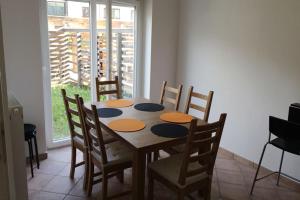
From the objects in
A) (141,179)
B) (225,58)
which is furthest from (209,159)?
(225,58)

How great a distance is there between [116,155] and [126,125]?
0.30 metres

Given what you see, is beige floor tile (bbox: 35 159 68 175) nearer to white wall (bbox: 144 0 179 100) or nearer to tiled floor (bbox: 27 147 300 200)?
tiled floor (bbox: 27 147 300 200)

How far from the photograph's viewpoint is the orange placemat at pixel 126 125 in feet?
7.62

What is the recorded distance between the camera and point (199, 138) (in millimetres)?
2084

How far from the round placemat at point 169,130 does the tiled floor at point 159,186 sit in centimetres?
73

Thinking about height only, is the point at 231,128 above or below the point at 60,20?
below

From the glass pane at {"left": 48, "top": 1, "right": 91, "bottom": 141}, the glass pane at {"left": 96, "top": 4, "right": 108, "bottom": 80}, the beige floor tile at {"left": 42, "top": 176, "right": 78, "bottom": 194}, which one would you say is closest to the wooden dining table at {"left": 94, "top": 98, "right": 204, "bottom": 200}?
the beige floor tile at {"left": 42, "top": 176, "right": 78, "bottom": 194}

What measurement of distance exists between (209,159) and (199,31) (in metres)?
2.26

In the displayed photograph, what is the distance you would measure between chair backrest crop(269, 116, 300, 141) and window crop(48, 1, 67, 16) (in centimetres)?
264

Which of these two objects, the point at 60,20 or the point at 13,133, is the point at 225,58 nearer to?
the point at 60,20

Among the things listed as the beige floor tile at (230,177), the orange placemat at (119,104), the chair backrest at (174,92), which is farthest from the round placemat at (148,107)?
the beige floor tile at (230,177)

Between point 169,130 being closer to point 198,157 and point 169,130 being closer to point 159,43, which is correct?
point 198,157

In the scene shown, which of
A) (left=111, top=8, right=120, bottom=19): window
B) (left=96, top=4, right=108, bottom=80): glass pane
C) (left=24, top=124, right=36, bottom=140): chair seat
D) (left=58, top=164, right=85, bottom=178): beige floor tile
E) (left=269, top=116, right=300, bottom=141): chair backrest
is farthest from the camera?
(left=111, top=8, right=120, bottom=19): window

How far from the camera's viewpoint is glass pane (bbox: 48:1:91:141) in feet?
11.1
